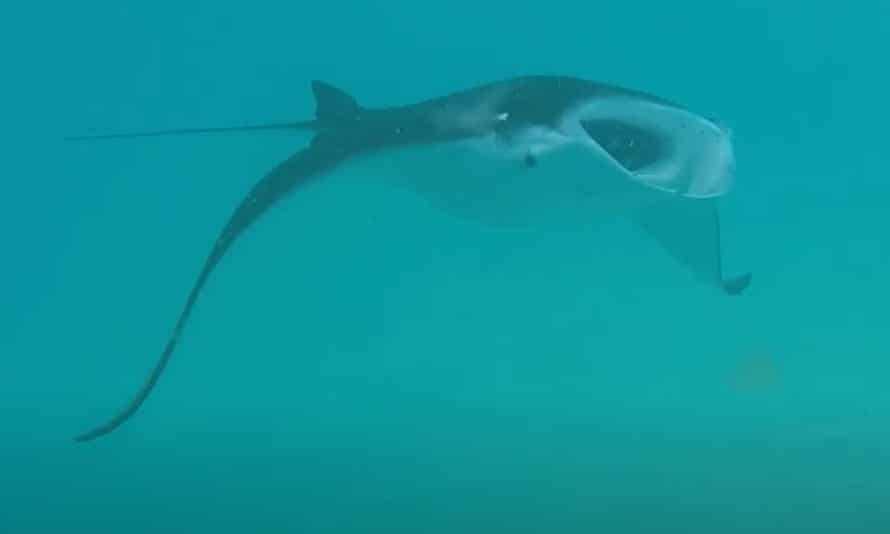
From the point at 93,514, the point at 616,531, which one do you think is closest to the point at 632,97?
the point at 616,531

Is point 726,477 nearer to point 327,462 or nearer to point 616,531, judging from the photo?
point 616,531

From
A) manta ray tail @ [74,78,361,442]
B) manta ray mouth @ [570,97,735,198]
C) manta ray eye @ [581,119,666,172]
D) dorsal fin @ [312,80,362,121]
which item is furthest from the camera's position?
dorsal fin @ [312,80,362,121]

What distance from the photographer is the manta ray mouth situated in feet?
12.9

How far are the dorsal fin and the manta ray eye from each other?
150 centimetres

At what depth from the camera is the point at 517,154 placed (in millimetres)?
4168

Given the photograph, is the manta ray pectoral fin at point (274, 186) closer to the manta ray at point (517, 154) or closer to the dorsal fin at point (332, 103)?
the manta ray at point (517, 154)

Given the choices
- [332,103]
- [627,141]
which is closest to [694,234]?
[627,141]

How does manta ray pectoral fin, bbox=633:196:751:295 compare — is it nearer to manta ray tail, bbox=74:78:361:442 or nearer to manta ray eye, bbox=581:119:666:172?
manta ray eye, bbox=581:119:666:172

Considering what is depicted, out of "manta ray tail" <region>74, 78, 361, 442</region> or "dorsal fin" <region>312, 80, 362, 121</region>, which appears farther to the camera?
"dorsal fin" <region>312, 80, 362, 121</region>

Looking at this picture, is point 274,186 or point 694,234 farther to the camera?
point 694,234

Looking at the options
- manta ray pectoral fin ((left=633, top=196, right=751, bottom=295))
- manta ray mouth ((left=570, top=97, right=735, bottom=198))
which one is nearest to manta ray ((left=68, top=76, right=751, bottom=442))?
manta ray mouth ((left=570, top=97, right=735, bottom=198))

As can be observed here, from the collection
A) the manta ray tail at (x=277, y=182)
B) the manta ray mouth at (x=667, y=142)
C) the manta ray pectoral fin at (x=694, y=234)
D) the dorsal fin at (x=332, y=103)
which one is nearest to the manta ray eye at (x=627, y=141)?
the manta ray mouth at (x=667, y=142)

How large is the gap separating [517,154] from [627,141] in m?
0.49

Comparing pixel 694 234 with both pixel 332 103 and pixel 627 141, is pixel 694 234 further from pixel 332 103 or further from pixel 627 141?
pixel 332 103
